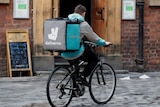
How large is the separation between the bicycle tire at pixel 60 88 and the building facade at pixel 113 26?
14.9ft

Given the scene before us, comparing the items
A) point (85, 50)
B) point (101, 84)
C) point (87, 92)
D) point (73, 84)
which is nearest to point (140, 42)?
point (87, 92)

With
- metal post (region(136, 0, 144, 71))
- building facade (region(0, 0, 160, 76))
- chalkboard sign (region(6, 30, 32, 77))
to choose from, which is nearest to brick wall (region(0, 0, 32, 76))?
building facade (region(0, 0, 160, 76))

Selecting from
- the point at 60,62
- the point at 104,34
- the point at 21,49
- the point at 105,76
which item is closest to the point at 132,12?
the point at 104,34

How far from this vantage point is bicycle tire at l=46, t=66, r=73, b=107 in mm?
7461

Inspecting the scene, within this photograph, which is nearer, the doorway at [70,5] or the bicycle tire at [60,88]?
the bicycle tire at [60,88]

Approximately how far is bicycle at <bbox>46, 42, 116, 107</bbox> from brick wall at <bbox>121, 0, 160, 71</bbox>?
4530mm

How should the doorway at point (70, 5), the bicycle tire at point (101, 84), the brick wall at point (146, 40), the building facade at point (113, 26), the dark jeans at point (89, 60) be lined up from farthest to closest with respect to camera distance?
the doorway at point (70, 5) < the brick wall at point (146, 40) < the building facade at point (113, 26) < the bicycle tire at point (101, 84) < the dark jeans at point (89, 60)

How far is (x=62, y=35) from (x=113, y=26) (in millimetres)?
5254

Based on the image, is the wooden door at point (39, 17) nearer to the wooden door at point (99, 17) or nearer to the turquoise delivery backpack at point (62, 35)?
the wooden door at point (99, 17)

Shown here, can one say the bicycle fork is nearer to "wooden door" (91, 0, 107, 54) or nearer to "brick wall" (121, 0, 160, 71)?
"wooden door" (91, 0, 107, 54)

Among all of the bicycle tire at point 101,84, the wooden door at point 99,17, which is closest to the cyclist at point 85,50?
the bicycle tire at point 101,84

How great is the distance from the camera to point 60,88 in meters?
7.60

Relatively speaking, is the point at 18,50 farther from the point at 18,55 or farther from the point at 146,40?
the point at 146,40

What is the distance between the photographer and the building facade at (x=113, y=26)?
1205cm
